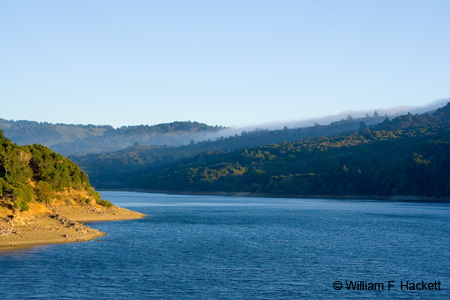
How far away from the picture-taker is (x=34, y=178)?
84.2m

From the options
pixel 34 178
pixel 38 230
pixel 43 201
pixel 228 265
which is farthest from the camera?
pixel 34 178

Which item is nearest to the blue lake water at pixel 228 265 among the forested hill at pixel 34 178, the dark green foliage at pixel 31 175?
the forested hill at pixel 34 178

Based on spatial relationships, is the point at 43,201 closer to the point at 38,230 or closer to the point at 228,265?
the point at 38,230

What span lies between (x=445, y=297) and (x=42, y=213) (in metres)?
52.6

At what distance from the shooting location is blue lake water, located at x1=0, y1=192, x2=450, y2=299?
38.1 m

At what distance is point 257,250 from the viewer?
58031mm

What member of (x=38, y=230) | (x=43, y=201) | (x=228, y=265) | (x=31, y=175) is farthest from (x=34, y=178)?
(x=228, y=265)

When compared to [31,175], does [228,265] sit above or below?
below

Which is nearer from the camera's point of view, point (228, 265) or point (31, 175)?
point (228, 265)

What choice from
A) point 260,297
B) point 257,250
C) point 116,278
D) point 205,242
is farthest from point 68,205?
point 260,297

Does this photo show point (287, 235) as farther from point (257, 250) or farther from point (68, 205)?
point (68, 205)

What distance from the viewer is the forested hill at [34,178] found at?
66.2m

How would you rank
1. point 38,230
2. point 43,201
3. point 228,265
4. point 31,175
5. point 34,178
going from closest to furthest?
point 228,265 < point 38,230 < point 31,175 < point 43,201 < point 34,178

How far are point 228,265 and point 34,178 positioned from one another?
46627 mm
